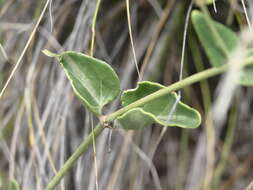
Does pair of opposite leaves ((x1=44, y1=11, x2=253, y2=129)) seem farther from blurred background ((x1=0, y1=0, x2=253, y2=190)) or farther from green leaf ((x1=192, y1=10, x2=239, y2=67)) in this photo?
blurred background ((x1=0, y1=0, x2=253, y2=190))

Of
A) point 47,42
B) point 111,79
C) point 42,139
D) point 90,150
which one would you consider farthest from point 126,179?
point 111,79

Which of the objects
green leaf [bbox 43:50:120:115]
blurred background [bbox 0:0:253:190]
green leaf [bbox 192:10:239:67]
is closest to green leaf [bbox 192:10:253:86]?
green leaf [bbox 192:10:239:67]

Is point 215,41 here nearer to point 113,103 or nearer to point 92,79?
point 92,79

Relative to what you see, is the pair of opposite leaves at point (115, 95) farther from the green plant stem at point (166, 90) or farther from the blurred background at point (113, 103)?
the blurred background at point (113, 103)

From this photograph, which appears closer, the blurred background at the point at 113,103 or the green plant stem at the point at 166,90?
the green plant stem at the point at 166,90

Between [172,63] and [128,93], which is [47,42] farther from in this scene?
[128,93]

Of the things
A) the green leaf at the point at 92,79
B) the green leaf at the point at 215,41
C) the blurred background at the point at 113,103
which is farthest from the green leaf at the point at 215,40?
the blurred background at the point at 113,103
